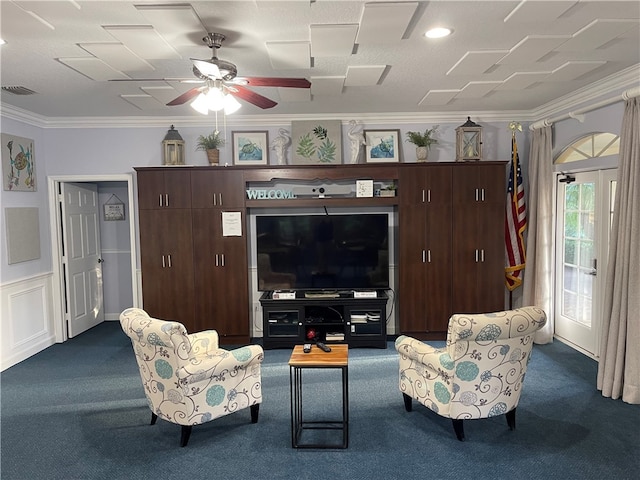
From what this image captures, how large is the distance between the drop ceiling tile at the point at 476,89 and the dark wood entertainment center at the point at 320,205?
0.83 meters

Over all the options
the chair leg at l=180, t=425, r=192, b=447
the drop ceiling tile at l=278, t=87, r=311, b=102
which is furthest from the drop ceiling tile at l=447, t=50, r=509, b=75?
the chair leg at l=180, t=425, r=192, b=447

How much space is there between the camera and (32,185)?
17.0ft

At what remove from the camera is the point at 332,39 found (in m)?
2.99

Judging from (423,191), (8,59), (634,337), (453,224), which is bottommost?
(634,337)

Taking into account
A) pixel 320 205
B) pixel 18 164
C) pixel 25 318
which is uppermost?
pixel 18 164

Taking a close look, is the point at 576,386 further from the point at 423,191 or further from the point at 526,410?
the point at 423,191

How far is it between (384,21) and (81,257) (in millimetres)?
5083

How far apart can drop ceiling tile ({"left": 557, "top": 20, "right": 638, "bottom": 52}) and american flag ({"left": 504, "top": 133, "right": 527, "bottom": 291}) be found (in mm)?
2145

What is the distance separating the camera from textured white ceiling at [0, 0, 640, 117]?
2570 millimetres

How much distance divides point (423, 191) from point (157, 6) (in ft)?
11.5

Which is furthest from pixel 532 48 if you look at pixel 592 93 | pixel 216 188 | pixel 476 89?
pixel 216 188

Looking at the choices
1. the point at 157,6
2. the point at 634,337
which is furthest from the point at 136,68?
the point at 634,337

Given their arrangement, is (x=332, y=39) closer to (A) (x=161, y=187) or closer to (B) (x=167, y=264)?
(A) (x=161, y=187)

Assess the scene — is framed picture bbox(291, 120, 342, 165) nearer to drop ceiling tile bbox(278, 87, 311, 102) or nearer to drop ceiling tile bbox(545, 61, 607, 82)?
drop ceiling tile bbox(278, 87, 311, 102)
